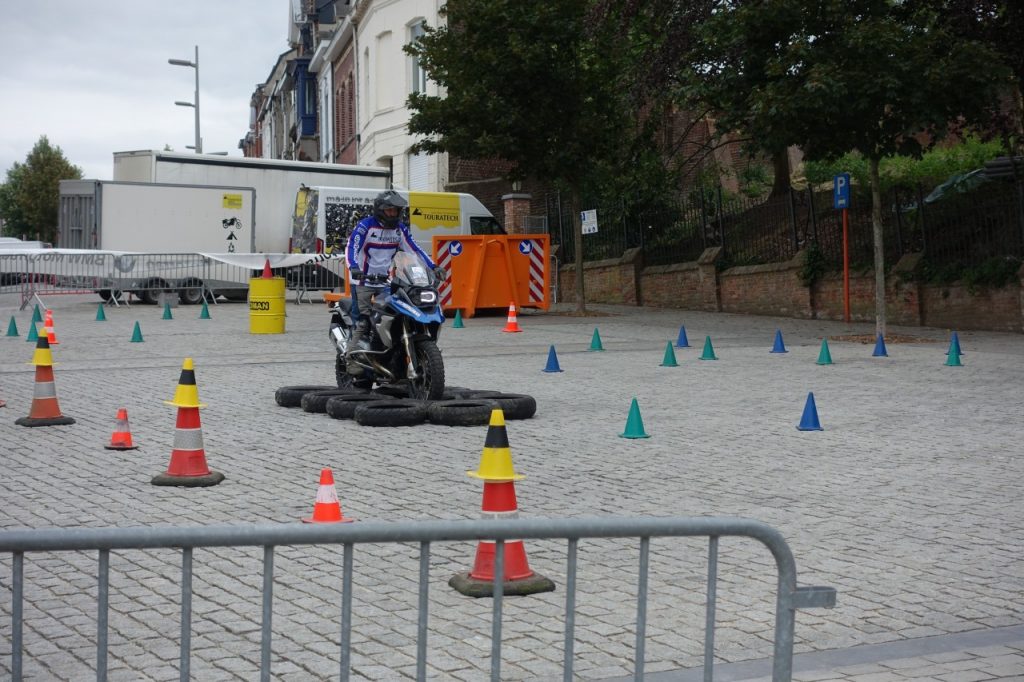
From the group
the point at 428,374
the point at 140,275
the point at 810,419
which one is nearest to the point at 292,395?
the point at 428,374

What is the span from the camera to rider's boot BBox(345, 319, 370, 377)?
11570 mm

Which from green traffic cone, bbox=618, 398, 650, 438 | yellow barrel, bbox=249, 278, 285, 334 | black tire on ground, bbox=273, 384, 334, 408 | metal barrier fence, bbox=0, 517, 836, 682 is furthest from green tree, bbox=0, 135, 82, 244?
metal barrier fence, bbox=0, 517, 836, 682

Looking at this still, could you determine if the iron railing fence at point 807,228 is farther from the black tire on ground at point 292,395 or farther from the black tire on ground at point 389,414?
the black tire on ground at point 389,414

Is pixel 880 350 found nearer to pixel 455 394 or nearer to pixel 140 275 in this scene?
pixel 455 394

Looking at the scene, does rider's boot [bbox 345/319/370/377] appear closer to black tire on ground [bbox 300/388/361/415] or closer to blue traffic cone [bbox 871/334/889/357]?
black tire on ground [bbox 300/388/361/415]

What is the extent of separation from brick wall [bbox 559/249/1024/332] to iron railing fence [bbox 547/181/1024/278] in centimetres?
43

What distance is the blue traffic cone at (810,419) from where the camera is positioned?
10.4m

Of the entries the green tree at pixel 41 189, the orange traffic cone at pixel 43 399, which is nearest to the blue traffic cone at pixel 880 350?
the orange traffic cone at pixel 43 399

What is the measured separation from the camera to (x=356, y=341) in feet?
38.0

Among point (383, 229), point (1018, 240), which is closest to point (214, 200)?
point (1018, 240)

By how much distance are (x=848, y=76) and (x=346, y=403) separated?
33.1 feet

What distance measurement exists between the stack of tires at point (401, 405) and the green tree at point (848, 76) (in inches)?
339

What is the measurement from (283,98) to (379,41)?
33.1m

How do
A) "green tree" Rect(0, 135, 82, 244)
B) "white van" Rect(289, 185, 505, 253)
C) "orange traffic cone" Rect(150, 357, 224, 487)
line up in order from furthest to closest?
"green tree" Rect(0, 135, 82, 244) < "white van" Rect(289, 185, 505, 253) < "orange traffic cone" Rect(150, 357, 224, 487)
